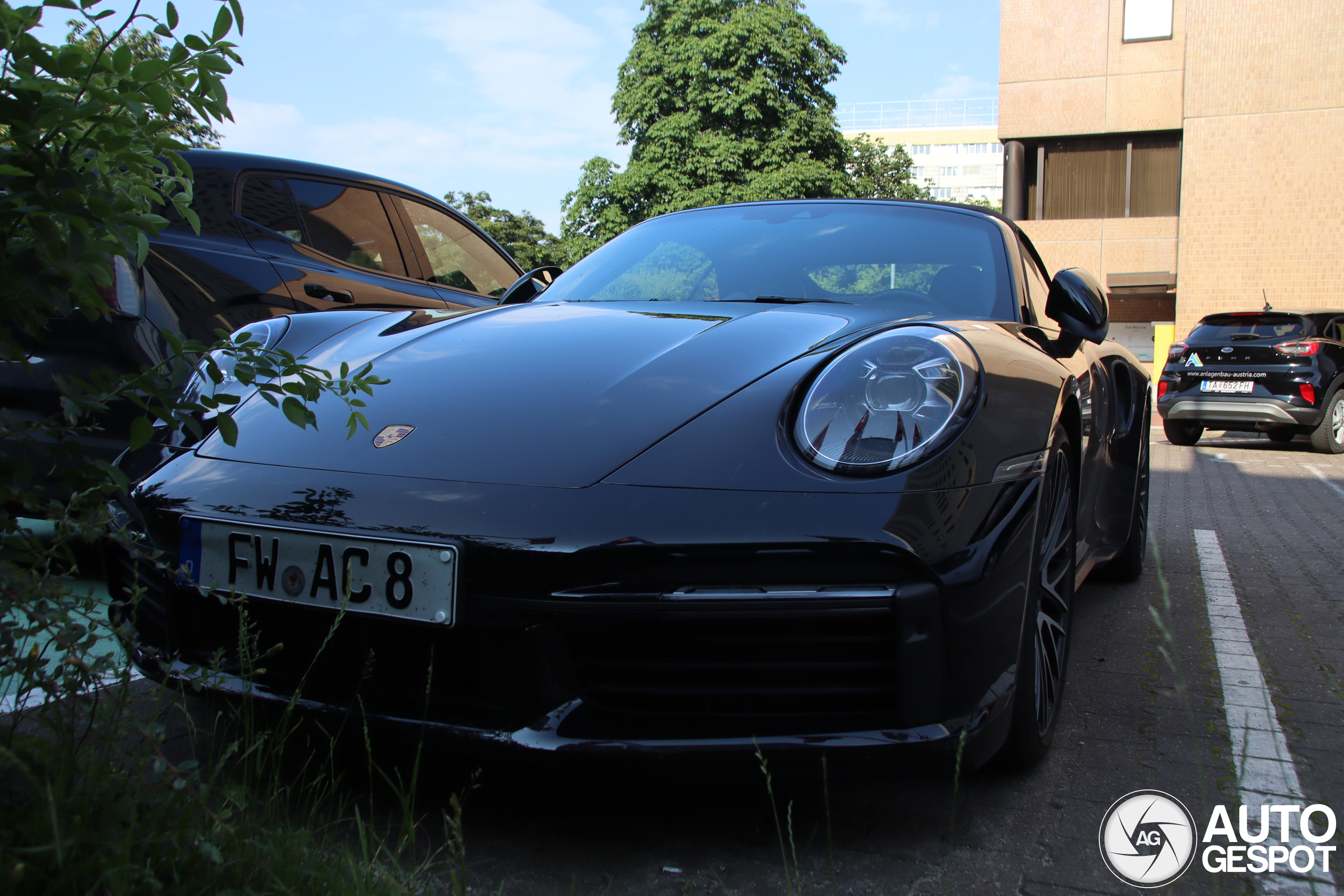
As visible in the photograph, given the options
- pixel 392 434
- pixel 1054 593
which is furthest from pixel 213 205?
pixel 1054 593

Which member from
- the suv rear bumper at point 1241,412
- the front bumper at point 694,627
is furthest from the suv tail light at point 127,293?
the suv rear bumper at point 1241,412

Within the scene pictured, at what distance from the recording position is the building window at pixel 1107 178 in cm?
2456

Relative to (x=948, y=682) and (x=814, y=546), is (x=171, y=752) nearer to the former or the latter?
(x=814, y=546)

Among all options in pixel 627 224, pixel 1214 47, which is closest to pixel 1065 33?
pixel 1214 47

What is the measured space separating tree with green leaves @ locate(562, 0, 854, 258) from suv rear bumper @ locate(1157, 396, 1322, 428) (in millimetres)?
19850

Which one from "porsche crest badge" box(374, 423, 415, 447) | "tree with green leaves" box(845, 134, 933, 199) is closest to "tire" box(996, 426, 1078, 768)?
"porsche crest badge" box(374, 423, 415, 447)

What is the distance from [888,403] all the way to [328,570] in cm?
100

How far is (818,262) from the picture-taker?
9.57ft

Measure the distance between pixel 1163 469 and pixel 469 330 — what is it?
7908 mm

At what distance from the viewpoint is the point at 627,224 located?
3028cm

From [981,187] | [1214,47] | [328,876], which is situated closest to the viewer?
[328,876]

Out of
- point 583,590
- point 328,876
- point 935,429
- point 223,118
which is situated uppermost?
point 223,118

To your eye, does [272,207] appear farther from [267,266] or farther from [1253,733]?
[1253,733]

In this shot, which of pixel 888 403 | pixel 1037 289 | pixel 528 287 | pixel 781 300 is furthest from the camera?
pixel 528 287
